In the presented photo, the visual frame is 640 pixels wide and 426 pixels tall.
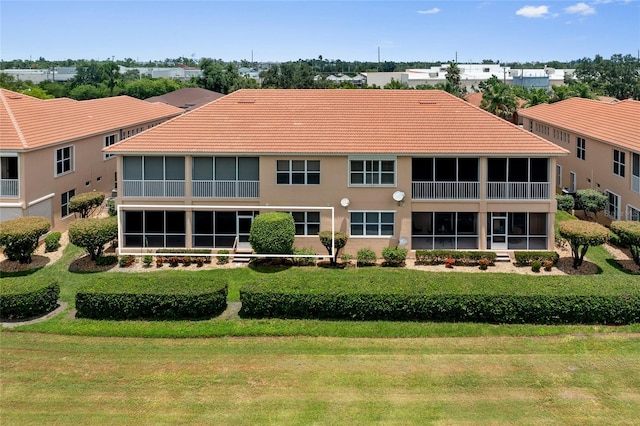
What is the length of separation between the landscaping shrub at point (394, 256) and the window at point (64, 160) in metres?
19.1

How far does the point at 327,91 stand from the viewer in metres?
34.1

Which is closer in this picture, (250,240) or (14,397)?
(14,397)

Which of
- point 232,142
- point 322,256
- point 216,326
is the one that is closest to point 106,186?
point 232,142

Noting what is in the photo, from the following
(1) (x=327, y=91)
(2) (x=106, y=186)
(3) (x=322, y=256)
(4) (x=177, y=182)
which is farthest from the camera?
(2) (x=106, y=186)

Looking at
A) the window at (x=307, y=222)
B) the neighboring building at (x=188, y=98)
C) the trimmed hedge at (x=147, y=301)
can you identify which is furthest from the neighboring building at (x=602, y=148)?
the neighboring building at (x=188, y=98)

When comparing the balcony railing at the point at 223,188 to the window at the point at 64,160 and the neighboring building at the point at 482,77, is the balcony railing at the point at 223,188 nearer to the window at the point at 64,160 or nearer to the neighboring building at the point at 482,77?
the window at the point at 64,160

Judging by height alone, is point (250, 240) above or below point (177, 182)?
below

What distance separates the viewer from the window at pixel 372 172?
89.4 feet

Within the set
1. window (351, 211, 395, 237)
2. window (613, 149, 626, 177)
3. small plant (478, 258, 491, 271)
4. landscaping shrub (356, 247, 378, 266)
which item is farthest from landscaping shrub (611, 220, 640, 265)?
landscaping shrub (356, 247, 378, 266)

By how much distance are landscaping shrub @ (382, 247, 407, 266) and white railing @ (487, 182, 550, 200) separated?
17.9 ft

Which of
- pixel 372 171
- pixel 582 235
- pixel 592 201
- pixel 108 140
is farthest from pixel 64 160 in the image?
pixel 592 201

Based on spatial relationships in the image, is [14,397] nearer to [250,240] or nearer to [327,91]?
[250,240]

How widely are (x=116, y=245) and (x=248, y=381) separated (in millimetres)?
15755

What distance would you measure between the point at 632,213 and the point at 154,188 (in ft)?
82.1
